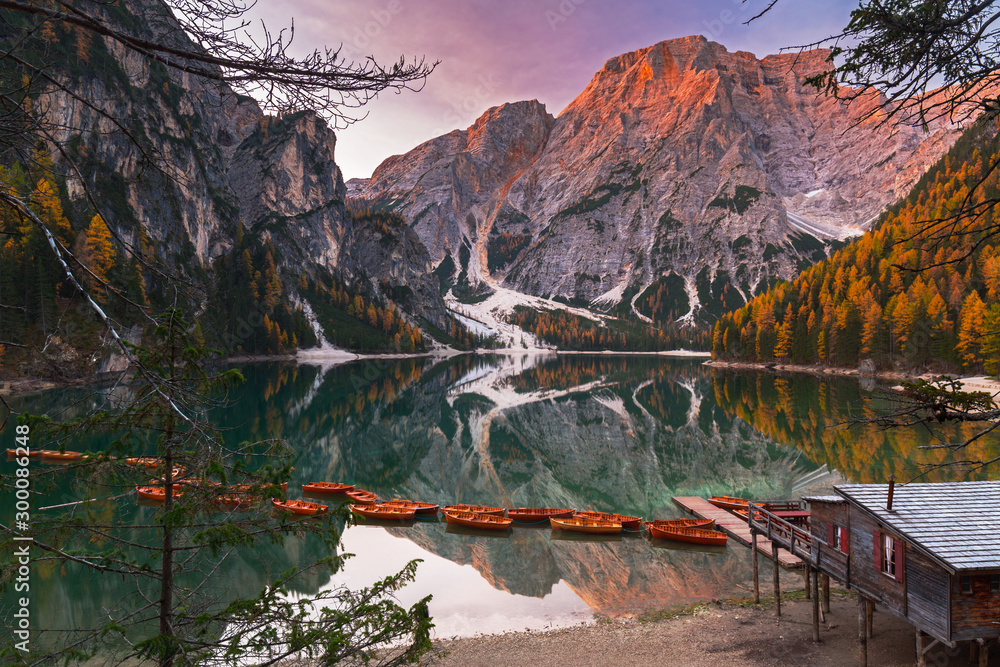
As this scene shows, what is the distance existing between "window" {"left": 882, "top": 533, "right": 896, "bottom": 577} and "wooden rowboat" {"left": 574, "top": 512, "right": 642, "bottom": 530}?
14962 mm

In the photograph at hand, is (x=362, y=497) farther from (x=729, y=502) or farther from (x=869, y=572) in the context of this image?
(x=869, y=572)

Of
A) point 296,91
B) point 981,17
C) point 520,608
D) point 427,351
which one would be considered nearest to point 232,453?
point 296,91

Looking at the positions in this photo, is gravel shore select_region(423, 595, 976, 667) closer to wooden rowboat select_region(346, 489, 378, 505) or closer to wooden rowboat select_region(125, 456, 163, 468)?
Answer: wooden rowboat select_region(125, 456, 163, 468)

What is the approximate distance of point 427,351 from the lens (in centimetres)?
19500

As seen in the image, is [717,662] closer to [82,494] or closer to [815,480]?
[82,494]

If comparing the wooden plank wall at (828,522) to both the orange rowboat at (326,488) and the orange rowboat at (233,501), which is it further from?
the orange rowboat at (326,488)

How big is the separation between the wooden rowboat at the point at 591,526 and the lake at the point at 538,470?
2.31 ft

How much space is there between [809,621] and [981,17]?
18.4 metres

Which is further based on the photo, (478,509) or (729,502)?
(729,502)

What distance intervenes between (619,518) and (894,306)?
7632 cm

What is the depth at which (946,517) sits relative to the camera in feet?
42.3

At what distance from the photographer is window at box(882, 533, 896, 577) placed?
42.4ft

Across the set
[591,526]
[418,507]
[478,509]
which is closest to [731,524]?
[591,526]

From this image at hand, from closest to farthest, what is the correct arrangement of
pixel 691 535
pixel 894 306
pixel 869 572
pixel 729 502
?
pixel 869 572, pixel 691 535, pixel 729 502, pixel 894 306
